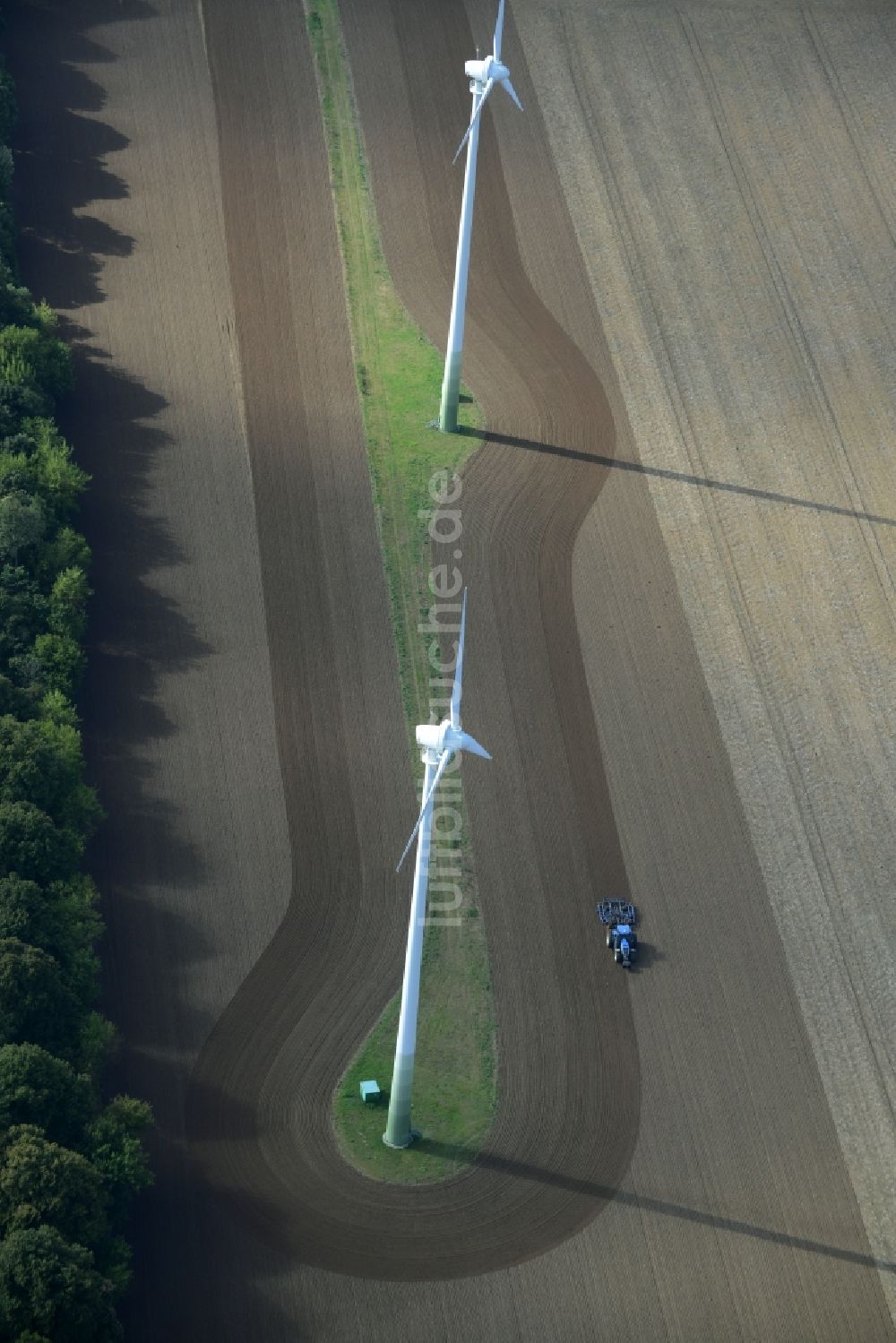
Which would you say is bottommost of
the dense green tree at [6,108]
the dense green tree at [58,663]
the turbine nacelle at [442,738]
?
the turbine nacelle at [442,738]

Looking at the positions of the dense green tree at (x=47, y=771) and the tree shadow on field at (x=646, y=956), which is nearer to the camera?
the dense green tree at (x=47, y=771)

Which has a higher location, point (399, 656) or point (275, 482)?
point (275, 482)

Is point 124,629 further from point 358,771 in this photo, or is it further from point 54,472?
point 358,771

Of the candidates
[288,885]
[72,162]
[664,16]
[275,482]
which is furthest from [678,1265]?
[664,16]

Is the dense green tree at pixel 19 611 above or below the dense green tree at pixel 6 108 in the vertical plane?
below

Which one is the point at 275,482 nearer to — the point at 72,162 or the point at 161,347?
the point at 161,347

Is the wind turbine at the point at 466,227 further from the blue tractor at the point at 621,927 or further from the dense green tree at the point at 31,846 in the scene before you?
the dense green tree at the point at 31,846

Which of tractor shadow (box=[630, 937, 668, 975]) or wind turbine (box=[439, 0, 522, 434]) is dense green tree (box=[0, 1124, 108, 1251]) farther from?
wind turbine (box=[439, 0, 522, 434])

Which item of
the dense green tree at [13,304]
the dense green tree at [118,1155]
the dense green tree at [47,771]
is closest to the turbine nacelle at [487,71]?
the dense green tree at [13,304]
